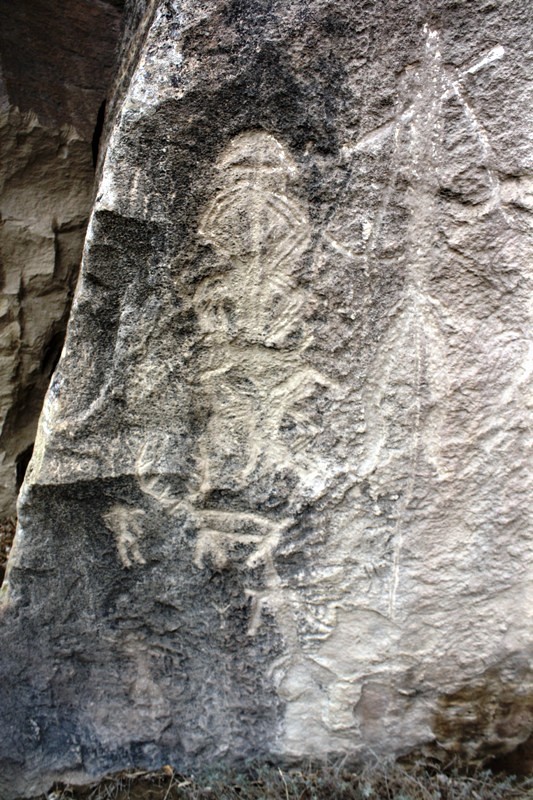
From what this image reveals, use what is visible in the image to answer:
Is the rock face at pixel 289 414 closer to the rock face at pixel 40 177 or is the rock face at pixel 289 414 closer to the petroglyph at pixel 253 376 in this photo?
the petroglyph at pixel 253 376

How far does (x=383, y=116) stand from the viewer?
4.02 feet

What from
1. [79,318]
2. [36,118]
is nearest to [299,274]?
[79,318]

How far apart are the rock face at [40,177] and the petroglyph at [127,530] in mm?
694

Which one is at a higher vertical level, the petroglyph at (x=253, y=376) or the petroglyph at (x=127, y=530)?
the petroglyph at (x=253, y=376)

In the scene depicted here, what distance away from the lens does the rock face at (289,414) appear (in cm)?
121

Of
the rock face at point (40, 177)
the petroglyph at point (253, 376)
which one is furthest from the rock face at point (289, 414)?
the rock face at point (40, 177)

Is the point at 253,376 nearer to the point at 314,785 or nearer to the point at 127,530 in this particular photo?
the point at 127,530

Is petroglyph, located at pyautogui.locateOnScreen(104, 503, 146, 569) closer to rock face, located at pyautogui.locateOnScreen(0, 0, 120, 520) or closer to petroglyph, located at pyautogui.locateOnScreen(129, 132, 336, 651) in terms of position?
petroglyph, located at pyautogui.locateOnScreen(129, 132, 336, 651)

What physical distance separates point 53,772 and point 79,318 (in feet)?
3.34

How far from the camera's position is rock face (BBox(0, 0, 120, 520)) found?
1734mm

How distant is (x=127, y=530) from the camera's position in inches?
58.7

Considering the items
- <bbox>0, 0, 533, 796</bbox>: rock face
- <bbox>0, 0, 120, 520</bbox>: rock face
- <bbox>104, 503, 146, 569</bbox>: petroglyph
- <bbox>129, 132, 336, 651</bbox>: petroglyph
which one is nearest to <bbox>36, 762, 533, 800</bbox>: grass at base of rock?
<bbox>0, 0, 533, 796</bbox>: rock face

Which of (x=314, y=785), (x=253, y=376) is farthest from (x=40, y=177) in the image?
(x=314, y=785)

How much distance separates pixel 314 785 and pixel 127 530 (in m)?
0.69
